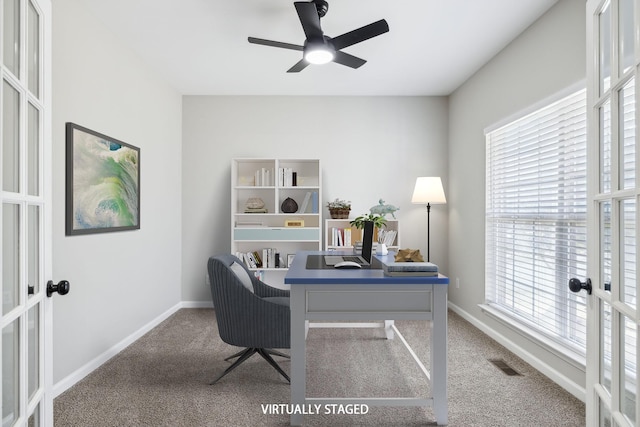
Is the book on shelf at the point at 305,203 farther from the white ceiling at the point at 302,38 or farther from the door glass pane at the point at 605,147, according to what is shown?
the door glass pane at the point at 605,147

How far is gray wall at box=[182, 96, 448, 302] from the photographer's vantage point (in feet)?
15.6

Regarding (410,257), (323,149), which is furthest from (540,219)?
(323,149)

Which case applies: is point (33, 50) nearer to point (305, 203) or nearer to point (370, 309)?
point (370, 309)

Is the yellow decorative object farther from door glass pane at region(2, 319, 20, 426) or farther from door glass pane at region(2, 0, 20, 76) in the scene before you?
door glass pane at region(2, 0, 20, 76)

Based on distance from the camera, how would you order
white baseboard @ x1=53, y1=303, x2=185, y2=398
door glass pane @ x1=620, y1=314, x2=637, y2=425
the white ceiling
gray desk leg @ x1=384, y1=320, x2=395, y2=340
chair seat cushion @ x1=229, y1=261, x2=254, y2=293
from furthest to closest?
1. gray desk leg @ x1=384, y1=320, x2=395, y2=340
2. chair seat cushion @ x1=229, y1=261, x2=254, y2=293
3. the white ceiling
4. white baseboard @ x1=53, y1=303, x2=185, y2=398
5. door glass pane @ x1=620, y1=314, x2=637, y2=425

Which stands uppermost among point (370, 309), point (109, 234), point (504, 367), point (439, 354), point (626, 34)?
point (626, 34)

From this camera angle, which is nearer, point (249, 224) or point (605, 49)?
point (605, 49)

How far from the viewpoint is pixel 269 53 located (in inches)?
138

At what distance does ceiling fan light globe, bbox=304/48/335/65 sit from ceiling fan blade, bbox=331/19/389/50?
9cm

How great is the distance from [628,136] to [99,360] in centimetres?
337

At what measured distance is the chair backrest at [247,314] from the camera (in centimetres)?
250

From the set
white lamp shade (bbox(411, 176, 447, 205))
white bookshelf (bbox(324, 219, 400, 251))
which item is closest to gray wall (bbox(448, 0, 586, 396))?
white lamp shade (bbox(411, 176, 447, 205))

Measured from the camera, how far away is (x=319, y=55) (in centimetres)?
263

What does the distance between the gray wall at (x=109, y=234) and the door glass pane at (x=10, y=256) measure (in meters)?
1.40
